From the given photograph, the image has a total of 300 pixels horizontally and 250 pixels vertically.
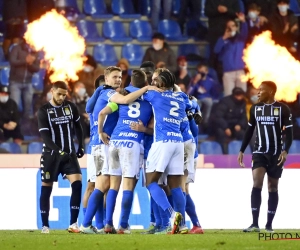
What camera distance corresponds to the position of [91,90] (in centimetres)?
2020

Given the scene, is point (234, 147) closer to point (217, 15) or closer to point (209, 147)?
point (209, 147)

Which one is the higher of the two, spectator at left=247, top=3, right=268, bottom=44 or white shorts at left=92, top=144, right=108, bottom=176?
spectator at left=247, top=3, right=268, bottom=44

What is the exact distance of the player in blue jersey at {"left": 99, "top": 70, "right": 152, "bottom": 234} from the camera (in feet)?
41.8

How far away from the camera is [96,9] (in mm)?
22422

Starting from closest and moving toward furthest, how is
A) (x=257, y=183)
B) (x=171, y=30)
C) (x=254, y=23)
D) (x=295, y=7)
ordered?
(x=257, y=183) → (x=254, y=23) → (x=171, y=30) → (x=295, y=7)

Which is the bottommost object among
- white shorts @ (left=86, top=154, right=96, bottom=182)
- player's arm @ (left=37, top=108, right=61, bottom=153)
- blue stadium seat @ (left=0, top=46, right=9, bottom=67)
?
white shorts @ (left=86, top=154, right=96, bottom=182)

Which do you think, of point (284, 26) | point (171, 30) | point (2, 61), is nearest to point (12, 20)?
point (2, 61)

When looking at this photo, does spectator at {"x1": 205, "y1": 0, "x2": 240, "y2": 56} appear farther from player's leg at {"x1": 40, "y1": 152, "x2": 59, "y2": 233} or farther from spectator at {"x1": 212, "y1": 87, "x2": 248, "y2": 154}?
player's leg at {"x1": 40, "y1": 152, "x2": 59, "y2": 233}

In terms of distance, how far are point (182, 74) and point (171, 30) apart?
75.2 inches

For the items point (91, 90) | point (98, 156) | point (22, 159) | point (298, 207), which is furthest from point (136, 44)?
point (98, 156)

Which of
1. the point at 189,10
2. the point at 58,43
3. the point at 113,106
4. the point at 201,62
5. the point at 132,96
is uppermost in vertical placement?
the point at 189,10

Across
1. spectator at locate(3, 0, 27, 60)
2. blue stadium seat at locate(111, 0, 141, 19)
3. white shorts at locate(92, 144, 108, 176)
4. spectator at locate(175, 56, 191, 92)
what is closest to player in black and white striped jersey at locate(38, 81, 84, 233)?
white shorts at locate(92, 144, 108, 176)

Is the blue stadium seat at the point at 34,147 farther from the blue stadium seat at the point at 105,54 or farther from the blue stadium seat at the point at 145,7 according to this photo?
the blue stadium seat at the point at 145,7

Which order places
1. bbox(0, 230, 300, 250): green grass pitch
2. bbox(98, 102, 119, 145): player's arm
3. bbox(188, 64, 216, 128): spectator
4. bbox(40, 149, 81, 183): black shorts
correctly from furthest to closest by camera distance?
bbox(188, 64, 216, 128): spectator, bbox(40, 149, 81, 183): black shorts, bbox(98, 102, 119, 145): player's arm, bbox(0, 230, 300, 250): green grass pitch
